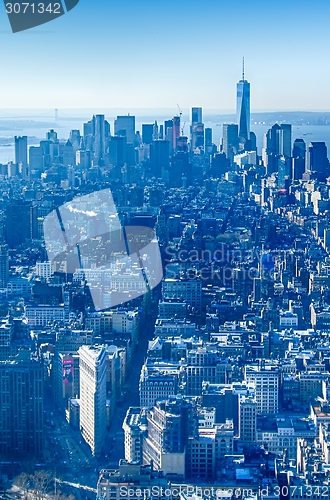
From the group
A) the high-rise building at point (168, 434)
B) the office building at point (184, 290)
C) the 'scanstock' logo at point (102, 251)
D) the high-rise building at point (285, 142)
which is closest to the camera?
the high-rise building at point (168, 434)

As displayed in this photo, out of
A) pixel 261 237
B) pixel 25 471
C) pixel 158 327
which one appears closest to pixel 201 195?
pixel 261 237

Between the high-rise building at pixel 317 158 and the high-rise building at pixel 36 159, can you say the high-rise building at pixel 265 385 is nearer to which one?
the high-rise building at pixel 317 158

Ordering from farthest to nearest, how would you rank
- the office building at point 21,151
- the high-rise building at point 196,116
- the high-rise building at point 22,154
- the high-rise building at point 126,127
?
the high-rise building at point 22,154 < the high-rise building at point 126,127 < the office building at point 21,151 < the high-rise building at point 196,116

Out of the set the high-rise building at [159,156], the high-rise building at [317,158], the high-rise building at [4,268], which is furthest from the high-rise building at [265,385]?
the high-rise building at [159,156]

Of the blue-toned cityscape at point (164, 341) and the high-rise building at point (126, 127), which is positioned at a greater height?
the high-rise building at point (126, 127)

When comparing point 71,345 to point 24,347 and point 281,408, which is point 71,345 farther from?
point 281,408

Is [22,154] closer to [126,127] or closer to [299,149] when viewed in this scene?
[126,127]

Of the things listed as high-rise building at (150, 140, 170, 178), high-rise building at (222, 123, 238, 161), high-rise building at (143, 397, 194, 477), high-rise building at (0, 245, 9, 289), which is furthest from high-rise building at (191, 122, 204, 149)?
high-rise building at (143, 397, 194, 477)
